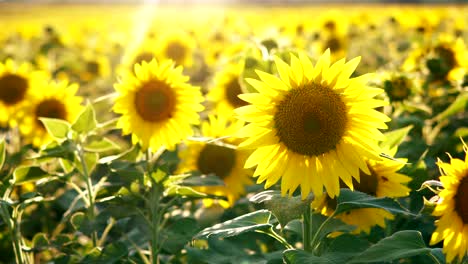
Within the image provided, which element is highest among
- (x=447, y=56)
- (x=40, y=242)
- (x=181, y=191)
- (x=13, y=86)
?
(x=13, y=86)

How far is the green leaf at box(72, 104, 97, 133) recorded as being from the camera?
2.63 metres

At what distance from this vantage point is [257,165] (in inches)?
96.3

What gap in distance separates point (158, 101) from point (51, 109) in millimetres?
1059

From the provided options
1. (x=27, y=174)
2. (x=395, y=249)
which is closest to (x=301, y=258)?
(x=395, y=249)

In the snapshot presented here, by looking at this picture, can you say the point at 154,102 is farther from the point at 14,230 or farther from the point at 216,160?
the point at 14,230

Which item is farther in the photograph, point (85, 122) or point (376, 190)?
point (85, 122)

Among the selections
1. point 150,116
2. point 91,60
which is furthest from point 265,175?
point 91,60

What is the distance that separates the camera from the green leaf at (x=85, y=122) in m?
2.63

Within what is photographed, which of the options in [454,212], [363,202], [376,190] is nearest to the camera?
[454,212]

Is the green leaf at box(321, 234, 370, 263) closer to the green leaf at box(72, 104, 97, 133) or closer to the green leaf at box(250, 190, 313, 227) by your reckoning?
the green leaf at box(250, 190, 313, 227)

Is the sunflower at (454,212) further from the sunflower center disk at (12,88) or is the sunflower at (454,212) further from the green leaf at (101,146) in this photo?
the sunflower center disk at (12,88)

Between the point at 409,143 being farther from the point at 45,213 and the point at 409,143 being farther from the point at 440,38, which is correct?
the point at 45,213

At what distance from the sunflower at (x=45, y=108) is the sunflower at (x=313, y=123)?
6.24 feet

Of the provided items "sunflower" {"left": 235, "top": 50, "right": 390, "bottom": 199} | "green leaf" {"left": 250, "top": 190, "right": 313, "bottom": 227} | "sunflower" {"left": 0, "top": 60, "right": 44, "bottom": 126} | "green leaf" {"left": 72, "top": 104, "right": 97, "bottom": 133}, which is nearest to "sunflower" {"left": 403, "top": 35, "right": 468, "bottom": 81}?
"sunflower" {"left": 235, "top": 50, "right": 390, "bottom": 199}
